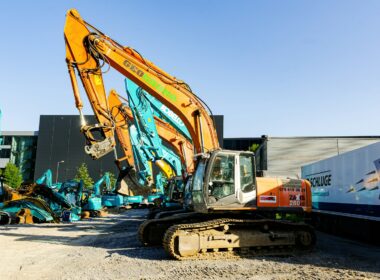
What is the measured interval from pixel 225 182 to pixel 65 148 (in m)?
71.0

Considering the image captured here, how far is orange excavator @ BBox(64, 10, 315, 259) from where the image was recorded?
9086 millimetres

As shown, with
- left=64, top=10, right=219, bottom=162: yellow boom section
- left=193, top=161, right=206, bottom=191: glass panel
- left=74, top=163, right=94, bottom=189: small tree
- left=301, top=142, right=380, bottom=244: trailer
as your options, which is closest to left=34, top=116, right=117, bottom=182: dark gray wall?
left=74, top=163, right=94, bottom=189: small tree

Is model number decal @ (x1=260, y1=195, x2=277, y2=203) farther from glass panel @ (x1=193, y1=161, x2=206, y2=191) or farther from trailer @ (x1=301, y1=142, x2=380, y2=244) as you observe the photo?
trailer @ (x1=301, y1=142, x2=380, y2=244)

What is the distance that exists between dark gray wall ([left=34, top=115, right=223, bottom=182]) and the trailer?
187ft

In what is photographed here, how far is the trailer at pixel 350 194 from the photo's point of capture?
11102 millimetres

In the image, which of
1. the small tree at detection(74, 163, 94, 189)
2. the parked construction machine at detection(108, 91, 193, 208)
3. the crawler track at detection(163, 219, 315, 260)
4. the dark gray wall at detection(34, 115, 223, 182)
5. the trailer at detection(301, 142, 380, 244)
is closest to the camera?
the crawler track at detection(163, 219, 315, 260)

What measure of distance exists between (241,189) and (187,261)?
2413 millimetres

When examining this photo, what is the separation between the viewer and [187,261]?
830cm

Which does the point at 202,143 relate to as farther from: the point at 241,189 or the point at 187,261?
the point at 187,261

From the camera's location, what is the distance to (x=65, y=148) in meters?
74.6

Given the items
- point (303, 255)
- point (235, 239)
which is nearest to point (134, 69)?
point (235, 239)

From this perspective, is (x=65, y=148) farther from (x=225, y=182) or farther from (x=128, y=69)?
(x=225, y=182)

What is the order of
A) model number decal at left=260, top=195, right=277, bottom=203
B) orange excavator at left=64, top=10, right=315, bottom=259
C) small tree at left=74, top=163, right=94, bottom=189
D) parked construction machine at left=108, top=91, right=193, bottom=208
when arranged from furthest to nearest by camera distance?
small tree at left=74, top=163, right=94, bottom=189 → parked construction machine at left=108, top=91, right=193, bottom=208 → model number decal at left=260, top=195, right=277, bottom=203 → orange excavator at left=64, top=10, right=315, bottom=259

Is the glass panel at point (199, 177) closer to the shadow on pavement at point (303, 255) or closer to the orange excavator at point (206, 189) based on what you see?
the orange excavator at point (206, 189)
